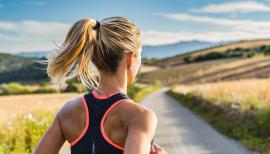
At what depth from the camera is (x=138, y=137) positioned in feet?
7.91

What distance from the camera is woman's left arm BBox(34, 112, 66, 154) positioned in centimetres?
270

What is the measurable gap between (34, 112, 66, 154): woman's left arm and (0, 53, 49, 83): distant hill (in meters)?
100

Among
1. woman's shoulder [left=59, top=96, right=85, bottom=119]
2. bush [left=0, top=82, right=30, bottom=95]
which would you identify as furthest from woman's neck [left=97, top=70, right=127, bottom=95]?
bush [left=0, top=82, right=30, bottom=95]

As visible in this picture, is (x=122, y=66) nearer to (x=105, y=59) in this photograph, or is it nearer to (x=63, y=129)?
Result: (x=105, y=59)

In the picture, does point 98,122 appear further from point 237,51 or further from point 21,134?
point 237,51

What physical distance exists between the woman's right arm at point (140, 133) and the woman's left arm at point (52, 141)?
44 cm

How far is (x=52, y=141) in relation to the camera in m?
2.72

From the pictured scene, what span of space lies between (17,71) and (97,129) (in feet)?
440

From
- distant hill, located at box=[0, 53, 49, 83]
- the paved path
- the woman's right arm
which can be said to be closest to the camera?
the woman's right arm

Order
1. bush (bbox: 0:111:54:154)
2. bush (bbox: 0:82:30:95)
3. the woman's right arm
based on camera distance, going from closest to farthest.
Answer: the woman's right arm < bush (bbox: 0:111:54:154) < bush (bbox: 0:82:30:95)

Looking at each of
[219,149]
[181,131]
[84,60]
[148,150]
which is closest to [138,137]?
[148,150]

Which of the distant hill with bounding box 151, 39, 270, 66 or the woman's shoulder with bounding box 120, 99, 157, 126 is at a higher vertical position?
the woman's shoulder with bounding box 120, 99, 157, 126

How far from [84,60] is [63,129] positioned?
13.5 inches

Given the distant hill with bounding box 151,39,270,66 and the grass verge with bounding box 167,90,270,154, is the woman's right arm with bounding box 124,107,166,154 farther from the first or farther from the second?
the distant hill with bounding box 151,39,270,66
